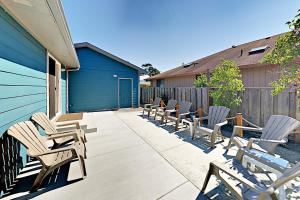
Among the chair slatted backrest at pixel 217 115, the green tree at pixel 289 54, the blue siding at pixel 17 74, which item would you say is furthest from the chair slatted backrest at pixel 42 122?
the green tree at pixel 289 54

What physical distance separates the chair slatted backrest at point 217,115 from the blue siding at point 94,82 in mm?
7412

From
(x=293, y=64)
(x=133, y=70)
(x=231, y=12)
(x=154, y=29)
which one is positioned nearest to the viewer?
(x=293, y=64)

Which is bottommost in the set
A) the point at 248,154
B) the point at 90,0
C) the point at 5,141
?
the point at 248,154

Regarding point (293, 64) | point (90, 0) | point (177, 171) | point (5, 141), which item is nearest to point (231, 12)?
point (293, 64)

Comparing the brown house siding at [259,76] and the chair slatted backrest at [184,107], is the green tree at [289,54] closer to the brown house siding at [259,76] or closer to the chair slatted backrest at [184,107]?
the chair slatted backrest at [184,107]

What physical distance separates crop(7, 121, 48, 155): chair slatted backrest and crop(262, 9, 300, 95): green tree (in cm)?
485

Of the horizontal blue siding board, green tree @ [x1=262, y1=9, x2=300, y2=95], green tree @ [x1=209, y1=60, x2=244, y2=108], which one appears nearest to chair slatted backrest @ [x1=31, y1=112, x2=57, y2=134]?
the horizontal blue siding board

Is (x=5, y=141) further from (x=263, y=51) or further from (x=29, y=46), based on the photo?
(x=263, y=51)

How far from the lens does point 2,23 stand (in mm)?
2293

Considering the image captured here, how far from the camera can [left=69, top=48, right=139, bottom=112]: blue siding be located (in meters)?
9.64

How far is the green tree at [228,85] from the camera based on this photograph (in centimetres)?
512

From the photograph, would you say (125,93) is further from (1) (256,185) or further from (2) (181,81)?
(1) (256,185)

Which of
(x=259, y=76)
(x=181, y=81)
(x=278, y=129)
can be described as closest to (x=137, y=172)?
(x=278, y=129)

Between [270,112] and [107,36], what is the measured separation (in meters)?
9.96
